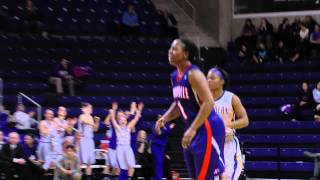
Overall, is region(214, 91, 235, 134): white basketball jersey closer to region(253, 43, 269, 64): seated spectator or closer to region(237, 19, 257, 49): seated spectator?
region(253, 43, 269, 64): seated spectator

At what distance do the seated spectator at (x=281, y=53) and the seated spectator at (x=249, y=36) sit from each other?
2.36 feet

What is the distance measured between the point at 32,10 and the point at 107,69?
255 cm

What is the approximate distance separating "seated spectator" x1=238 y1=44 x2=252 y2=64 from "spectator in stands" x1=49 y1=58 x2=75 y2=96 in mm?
4749

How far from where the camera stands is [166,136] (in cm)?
1294

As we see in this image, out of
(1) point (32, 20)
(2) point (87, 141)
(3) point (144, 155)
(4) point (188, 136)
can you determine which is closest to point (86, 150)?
(2) point (87, 141)

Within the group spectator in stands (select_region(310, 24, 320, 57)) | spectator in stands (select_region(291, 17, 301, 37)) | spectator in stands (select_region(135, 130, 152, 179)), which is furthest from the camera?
spectator in stands (select_region(291, 17, 301, 37))

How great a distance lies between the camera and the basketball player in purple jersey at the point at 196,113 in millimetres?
5121

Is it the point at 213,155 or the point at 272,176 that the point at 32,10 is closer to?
the point at 272,176

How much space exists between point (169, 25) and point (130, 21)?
1.29 meters

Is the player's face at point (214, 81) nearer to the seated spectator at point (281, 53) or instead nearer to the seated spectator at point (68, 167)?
the seated spectator at point (68, 167)

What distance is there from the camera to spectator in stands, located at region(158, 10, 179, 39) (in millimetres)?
19016

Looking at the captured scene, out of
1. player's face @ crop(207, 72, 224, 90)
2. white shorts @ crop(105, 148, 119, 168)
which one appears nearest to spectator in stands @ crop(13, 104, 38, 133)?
white shorts @ crop(105, 148, 119, 168)

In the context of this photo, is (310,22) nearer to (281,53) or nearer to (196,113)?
(281,53)

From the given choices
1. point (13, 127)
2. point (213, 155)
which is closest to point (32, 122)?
point (13, 127)
